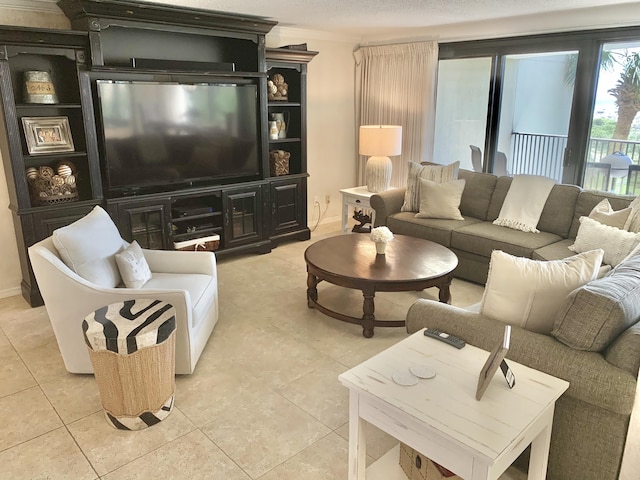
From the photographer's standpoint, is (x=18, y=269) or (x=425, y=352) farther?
(x=18, y=269)

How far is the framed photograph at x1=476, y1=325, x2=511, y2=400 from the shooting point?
1.64 m

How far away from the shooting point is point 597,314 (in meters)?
1.88

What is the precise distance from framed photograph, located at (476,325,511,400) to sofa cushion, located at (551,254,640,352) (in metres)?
0.39

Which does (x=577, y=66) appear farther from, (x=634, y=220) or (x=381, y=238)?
(x=381, y=238)

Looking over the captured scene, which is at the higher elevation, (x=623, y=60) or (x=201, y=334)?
(x=623, y=60)

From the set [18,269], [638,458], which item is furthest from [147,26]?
[638,458]

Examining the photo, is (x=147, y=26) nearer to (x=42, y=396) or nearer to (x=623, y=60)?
(x=42, y=396)

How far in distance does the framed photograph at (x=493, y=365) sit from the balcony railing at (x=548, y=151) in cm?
365

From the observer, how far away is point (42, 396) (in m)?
2.78

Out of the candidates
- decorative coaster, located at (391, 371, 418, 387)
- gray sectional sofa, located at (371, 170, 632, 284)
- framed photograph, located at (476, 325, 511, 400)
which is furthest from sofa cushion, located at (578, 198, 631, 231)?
decorative coaster, located at (391, 371, 418, 387)

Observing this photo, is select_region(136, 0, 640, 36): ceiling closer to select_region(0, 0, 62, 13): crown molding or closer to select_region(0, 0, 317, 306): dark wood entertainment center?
select_region(0, 0, 317, 306): dark wood entertainment center

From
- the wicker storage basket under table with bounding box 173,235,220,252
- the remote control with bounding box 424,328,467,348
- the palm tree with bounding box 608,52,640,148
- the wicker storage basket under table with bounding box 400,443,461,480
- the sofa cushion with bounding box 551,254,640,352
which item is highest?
the palm tree with bounding box 608,52,640,148

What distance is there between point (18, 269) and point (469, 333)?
3754 mm

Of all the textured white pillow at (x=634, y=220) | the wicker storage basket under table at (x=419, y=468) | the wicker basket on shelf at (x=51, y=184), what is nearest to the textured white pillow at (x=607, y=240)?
the textured white pillow at (x=634, y=220)
